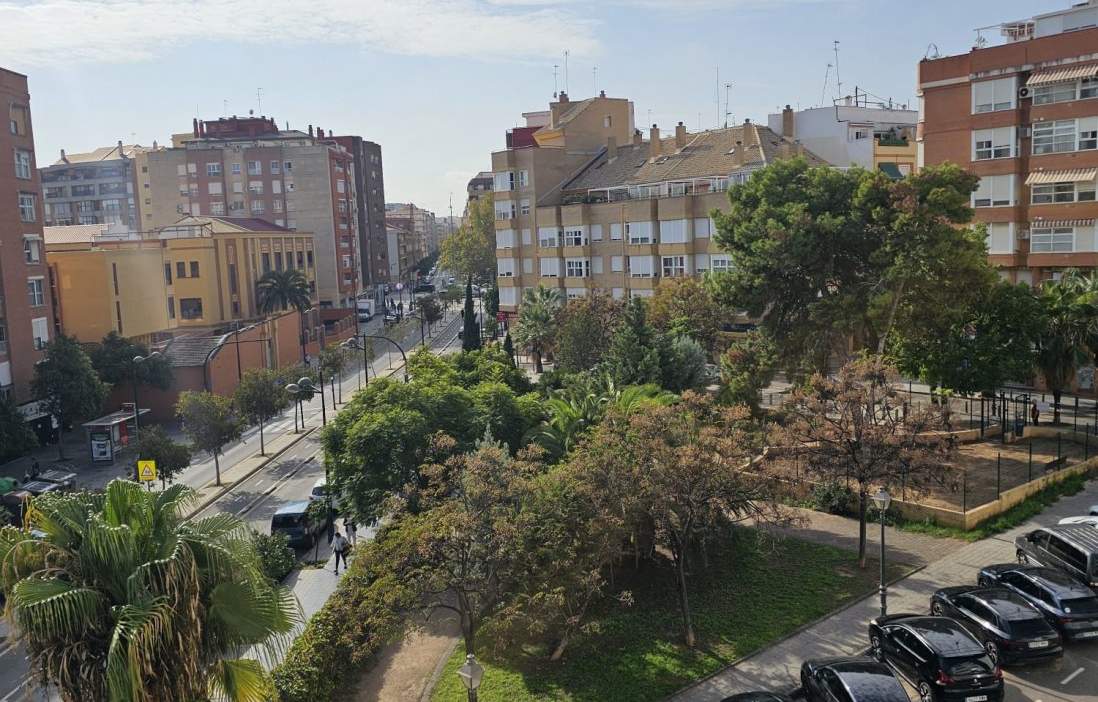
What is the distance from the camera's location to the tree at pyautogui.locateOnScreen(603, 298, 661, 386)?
33969 millimetres

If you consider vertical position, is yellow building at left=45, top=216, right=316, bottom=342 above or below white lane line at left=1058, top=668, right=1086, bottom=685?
above

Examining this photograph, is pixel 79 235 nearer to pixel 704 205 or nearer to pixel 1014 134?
pixel 704 205

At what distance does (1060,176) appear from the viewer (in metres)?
41.0

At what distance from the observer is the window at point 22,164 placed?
4959 cm

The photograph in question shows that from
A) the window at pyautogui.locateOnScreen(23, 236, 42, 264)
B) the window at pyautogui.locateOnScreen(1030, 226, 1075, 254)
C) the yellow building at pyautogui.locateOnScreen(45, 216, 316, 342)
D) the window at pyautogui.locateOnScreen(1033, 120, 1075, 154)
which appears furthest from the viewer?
the yellow building at pyautogui.locateOnScreen(45, 216, 316, 342)

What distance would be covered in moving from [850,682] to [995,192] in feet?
116

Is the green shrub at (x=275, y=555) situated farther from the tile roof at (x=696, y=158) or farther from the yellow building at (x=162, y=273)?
the yellow building at (x=162, y=273)

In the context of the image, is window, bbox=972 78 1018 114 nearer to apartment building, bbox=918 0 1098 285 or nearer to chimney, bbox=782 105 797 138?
apartment building, bbox=918 0 1098 285

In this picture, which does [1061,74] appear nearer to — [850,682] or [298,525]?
[850,682]

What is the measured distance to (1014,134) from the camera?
43000 mm

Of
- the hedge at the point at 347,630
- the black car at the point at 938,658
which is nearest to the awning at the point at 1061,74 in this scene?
the black car at the point at 938,658

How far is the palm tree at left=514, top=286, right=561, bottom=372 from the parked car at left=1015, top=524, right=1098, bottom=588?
98.5 ft

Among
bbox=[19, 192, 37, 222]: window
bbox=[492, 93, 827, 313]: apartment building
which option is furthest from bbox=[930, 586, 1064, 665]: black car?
bbox=[19, 192, 37, 222]: window

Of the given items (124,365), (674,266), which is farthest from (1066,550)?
(124,365)
